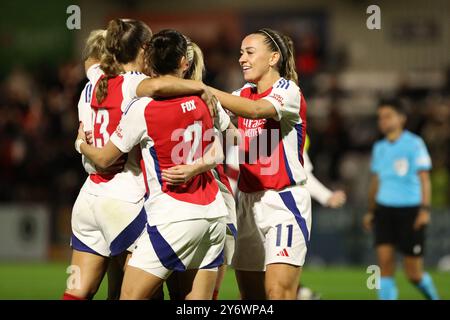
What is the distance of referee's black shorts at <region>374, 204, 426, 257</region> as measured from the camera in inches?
363

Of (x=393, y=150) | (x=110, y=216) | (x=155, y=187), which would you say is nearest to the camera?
(x=155, y=187)

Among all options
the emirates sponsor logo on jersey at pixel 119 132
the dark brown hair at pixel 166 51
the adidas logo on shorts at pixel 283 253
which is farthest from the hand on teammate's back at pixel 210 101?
the adidas logo on shorts at pixel 283 253

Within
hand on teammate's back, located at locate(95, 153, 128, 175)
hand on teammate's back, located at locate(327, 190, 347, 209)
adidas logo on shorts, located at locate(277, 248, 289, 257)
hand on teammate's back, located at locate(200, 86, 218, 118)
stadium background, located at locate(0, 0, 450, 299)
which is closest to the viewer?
hand on teammate's back, located at locate(200, 86, 218, 118)

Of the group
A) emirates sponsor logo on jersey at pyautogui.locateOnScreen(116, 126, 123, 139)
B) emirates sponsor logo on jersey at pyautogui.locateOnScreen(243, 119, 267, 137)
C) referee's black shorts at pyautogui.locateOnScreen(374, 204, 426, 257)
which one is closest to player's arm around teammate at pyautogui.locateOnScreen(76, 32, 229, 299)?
emirates sponsor logo on jersey at pyautogui.locateOnScreen(116, 126, 123, 139)

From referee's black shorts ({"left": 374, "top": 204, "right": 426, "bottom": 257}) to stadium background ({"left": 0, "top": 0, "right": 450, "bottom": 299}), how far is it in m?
1.95

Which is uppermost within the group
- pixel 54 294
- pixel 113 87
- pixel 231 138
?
pixel 113 87

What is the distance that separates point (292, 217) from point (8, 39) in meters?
15.5

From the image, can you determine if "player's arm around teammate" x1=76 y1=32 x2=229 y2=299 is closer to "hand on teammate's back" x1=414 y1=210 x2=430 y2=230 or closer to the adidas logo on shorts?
the adidas logo on shorts

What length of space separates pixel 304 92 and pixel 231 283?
611 centimetres

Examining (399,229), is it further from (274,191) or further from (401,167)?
(274,191)
